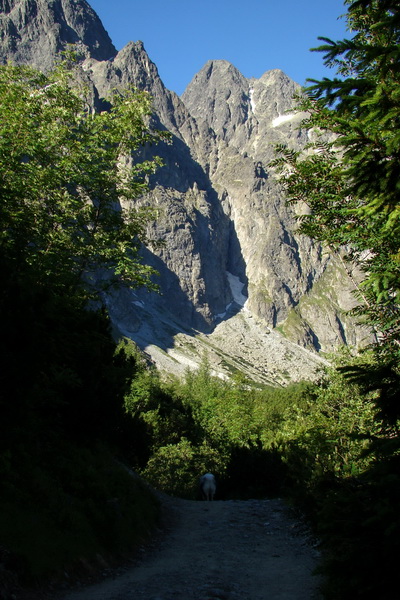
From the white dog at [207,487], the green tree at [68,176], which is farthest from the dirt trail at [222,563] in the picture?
the white dog at [207,487]

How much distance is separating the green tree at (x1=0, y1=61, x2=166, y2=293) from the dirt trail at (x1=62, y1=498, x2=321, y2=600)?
300 inches

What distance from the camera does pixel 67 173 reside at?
15969 mm

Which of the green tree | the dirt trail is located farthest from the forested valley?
the dirt trail

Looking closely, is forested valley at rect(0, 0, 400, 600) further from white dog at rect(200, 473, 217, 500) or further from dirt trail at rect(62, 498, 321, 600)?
white dog at rect(200, 473, 217, 500)

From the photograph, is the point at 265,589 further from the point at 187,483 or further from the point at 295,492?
the point at 187,483

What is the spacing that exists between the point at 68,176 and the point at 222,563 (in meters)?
13.3

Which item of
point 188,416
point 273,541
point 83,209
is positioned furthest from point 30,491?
point 188,416

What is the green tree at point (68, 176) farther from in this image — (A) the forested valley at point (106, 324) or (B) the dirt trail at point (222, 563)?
(B) the dirt trail at point (222, 563)

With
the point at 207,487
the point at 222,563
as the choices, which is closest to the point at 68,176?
the point at 222,563

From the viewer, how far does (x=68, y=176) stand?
16.1m

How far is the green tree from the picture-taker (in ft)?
45.8

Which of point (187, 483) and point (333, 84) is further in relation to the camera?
point (187, 483)

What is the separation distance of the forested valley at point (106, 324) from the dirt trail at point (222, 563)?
75 cm

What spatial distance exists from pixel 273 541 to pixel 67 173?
14.1 metres
